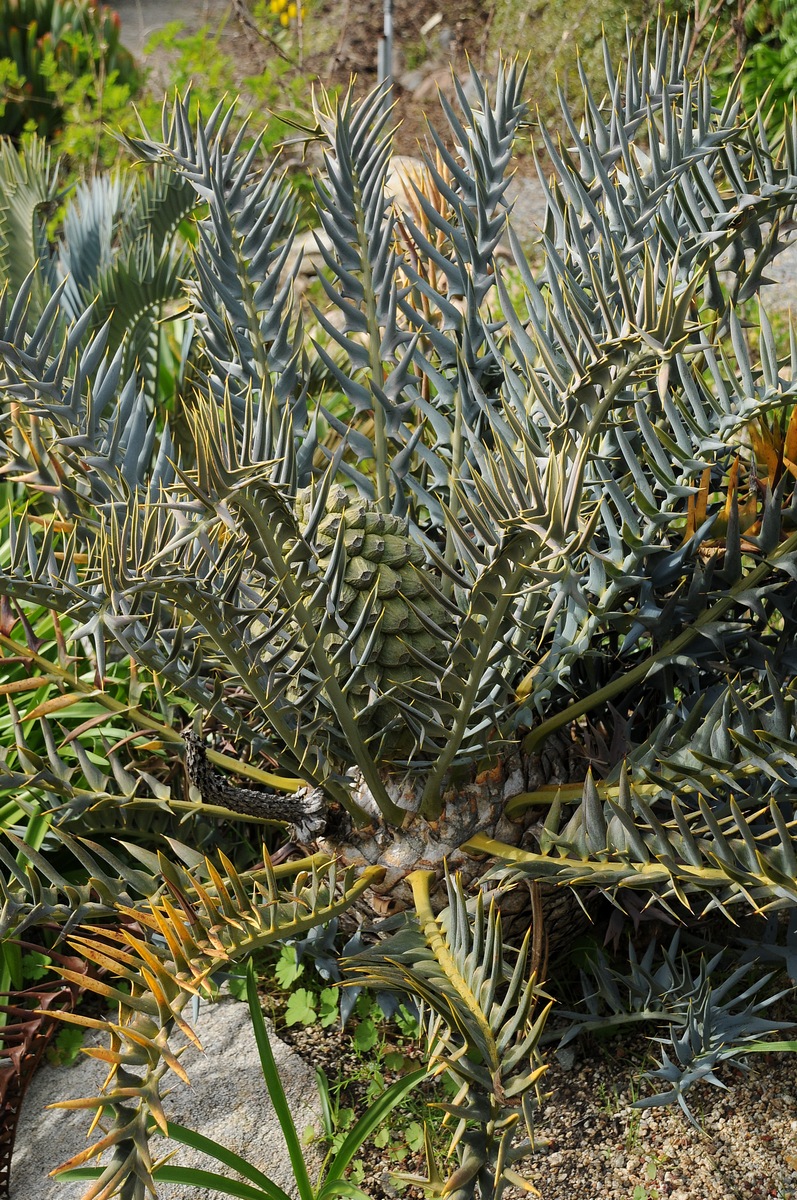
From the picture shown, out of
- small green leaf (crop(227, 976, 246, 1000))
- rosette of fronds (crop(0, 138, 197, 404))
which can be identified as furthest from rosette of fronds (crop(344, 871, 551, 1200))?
rosette of fronds (crop(0, 138, 197, 404))

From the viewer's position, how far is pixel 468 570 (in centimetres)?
129

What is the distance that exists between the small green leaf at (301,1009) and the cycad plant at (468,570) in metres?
0.27

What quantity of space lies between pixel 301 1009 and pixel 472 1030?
68cm

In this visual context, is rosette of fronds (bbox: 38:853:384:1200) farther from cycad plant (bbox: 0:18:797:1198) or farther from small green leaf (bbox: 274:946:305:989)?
small green leaf (bbox: 274:946:305:989)

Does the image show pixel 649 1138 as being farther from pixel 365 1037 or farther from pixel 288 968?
pixel 288 968

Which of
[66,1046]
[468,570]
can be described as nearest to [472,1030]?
[468,570]

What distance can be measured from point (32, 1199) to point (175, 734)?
666 mm

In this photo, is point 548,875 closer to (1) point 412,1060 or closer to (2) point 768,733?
(2) point 768,733

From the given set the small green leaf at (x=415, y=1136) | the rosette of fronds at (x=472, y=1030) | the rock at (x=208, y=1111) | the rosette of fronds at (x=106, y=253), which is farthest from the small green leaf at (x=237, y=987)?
the rosette of fronds at (x=106, y=253)

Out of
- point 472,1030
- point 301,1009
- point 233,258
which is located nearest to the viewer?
point 472,1030

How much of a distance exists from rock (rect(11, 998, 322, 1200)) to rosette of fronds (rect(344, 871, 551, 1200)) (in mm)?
369

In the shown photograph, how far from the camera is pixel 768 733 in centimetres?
114

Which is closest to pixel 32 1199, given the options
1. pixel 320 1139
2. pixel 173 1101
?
pixel 173 1101

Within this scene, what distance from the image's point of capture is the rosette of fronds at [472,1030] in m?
0.92
